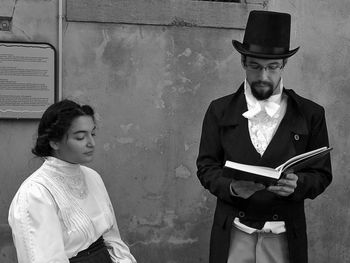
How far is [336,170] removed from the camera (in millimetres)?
6004

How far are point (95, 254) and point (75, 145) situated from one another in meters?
0.54

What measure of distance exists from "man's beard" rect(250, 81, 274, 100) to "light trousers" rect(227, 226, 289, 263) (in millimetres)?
680

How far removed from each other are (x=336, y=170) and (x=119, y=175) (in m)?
1.73

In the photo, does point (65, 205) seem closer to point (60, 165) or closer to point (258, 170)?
point (60, 165)

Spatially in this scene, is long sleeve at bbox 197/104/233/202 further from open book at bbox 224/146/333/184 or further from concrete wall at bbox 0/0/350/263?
concrete wall at bbox 0/0/350/263

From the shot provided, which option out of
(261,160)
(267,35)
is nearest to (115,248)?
(261,160)

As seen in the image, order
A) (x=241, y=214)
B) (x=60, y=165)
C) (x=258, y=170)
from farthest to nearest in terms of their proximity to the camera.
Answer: (x=241, y=214) → (x=60, y=165) → (x=258, y=170)

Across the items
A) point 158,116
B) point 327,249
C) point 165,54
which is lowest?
point 327,249

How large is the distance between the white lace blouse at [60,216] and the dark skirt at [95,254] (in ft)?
0.10

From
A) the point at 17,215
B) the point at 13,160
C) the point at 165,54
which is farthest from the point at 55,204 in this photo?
the point at 165,54

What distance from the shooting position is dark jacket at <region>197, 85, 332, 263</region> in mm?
3766

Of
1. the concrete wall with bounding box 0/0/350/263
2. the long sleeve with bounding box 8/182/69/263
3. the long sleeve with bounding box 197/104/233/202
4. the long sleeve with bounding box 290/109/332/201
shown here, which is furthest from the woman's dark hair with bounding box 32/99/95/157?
the concrete wall with bounding box 0/0/350/263

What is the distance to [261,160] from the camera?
374cm

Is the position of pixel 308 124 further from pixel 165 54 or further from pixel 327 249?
pixel 327 249
